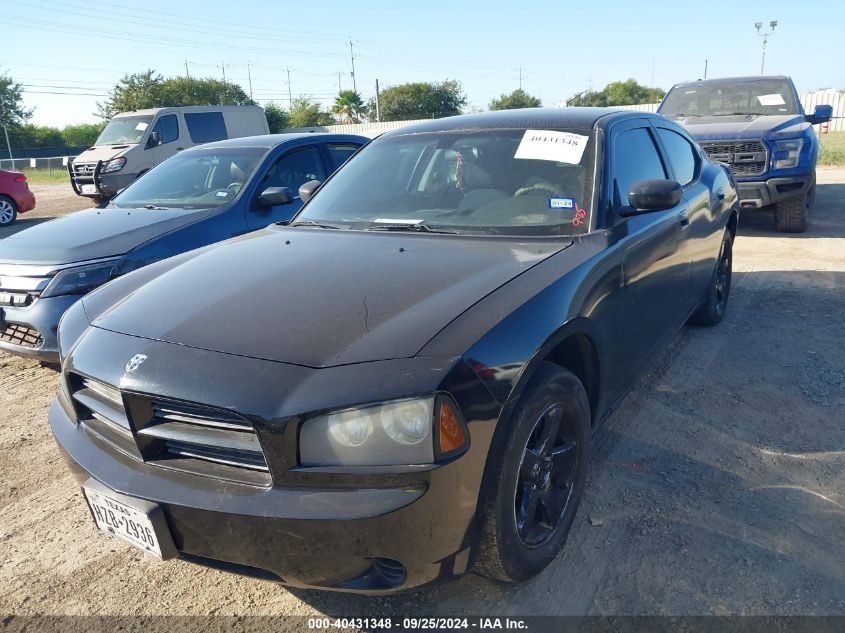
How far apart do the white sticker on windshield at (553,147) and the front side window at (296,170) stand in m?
2.99

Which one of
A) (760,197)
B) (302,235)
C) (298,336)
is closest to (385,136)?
(302,235)

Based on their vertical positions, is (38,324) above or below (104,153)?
below

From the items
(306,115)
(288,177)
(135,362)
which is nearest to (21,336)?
(288,177)

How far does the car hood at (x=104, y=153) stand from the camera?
47.0 ft

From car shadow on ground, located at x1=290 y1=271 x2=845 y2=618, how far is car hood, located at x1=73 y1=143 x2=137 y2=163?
13424 mm

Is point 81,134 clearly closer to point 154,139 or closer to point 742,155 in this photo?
point 154,139

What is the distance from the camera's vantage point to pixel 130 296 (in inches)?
106

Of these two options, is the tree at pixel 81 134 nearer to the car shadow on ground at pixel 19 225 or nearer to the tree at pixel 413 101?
the tree at pixel 413 101

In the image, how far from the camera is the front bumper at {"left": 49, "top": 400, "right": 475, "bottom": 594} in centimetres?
179

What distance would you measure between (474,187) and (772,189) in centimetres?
654

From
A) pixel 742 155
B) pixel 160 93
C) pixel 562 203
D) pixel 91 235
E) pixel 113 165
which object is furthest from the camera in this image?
pixel 160 93

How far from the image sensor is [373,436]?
1.83m

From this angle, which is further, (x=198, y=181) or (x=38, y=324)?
(x=198, y=181)

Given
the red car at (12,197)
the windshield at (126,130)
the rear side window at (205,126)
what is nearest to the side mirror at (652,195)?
the windshield at (126,130)
